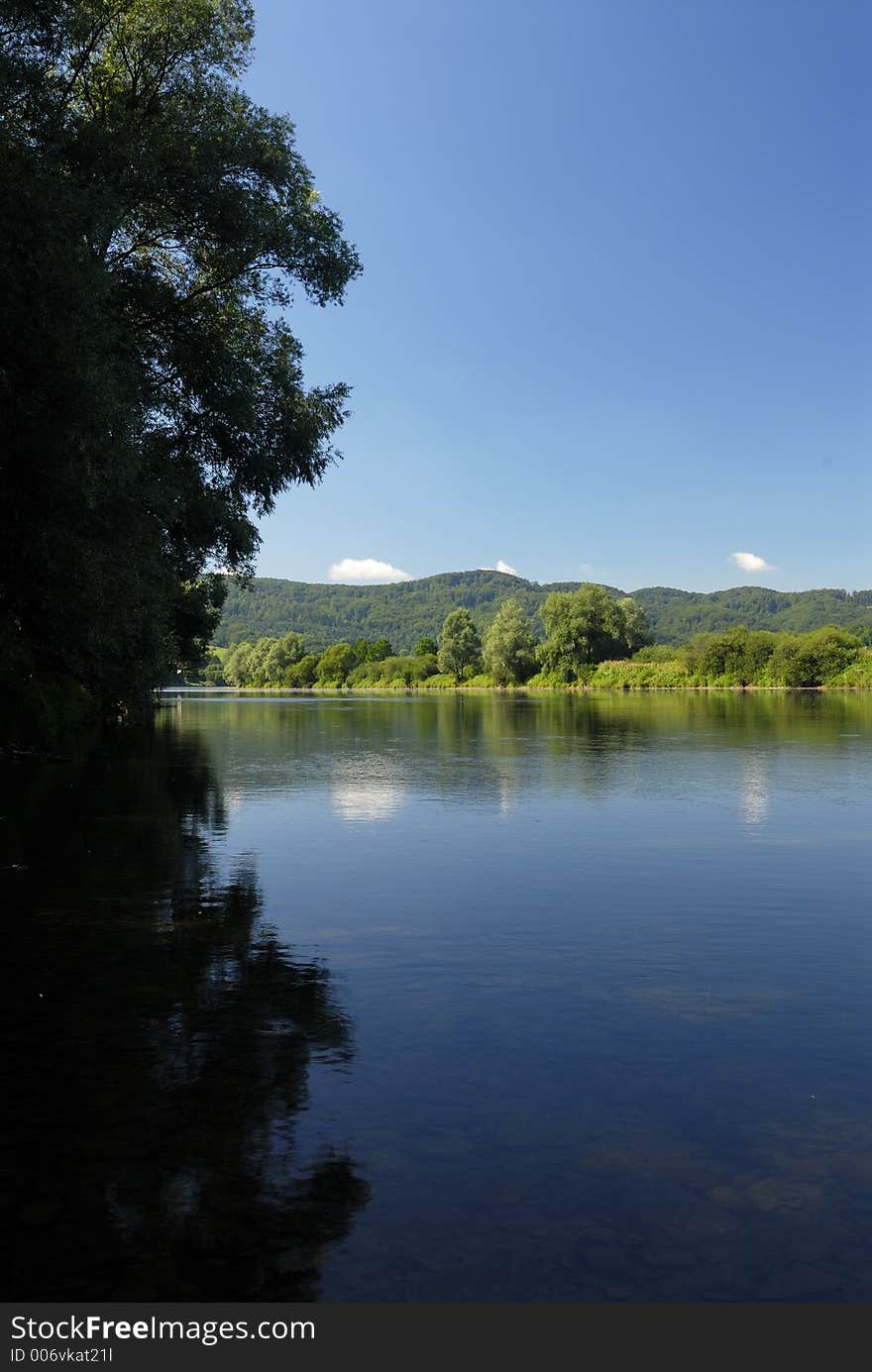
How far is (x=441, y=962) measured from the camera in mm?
11547

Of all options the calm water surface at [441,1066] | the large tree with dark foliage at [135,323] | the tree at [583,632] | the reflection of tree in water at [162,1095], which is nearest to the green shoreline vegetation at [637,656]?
the tree at [583,632]

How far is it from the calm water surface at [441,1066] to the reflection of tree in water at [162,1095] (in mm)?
28

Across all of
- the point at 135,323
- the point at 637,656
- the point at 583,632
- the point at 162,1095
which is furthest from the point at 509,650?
the point at 162,1095

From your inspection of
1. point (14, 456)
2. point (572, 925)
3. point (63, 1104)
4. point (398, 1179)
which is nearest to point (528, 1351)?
point (398, 1179)

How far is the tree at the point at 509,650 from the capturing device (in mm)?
185125

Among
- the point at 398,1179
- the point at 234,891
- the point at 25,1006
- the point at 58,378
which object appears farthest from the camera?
the point at 58,378

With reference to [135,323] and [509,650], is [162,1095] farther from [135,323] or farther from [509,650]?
[509,650]

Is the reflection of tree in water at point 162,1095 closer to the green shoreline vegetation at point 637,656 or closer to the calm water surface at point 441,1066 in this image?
the calm water surface at point 441,1066

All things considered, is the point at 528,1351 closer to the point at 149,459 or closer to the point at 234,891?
the point at 234,891

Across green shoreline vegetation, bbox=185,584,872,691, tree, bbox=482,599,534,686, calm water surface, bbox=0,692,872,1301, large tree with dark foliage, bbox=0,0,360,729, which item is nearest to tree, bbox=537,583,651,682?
green shoreline vegetation, bbox=185,584,872,691

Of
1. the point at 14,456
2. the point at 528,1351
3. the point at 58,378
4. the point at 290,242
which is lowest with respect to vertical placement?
the point at 528,1351

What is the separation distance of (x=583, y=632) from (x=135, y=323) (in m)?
154

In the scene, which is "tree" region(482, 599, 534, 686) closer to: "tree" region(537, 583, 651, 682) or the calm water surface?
"tree" region(537, 583, 651, 682)

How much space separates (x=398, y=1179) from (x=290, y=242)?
29.3 metres
